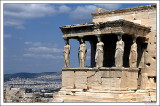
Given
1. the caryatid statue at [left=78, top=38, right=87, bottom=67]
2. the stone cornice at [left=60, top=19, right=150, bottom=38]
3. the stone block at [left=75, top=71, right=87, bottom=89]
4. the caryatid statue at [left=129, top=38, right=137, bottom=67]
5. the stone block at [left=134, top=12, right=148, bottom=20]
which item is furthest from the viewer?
the stone block at [left=134, top=12, right=148, bottom=20]

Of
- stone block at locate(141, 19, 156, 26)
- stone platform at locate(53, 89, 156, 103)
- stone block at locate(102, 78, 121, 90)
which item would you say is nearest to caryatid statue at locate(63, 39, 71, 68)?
stone platform at locate(53, 89, 156, 103)

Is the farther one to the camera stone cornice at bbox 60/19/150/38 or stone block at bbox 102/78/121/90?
stone cornice at bbox 60/19/150/38

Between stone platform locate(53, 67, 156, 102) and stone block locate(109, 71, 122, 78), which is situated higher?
stone block locate(109, 71, 122, 78)

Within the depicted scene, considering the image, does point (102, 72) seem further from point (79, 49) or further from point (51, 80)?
point (51, 80)

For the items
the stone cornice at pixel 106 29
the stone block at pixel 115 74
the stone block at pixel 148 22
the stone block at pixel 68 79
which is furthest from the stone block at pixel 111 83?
the stone block at pixel 148 22

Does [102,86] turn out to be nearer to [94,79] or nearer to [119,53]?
[94,79]

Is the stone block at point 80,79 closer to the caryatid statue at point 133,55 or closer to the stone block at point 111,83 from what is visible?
the stone block at point 111,83

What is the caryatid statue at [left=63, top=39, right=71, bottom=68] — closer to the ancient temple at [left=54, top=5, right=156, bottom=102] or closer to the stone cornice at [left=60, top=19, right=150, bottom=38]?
the ancient temple at [left=54, top=5, right=156, bottom=102]

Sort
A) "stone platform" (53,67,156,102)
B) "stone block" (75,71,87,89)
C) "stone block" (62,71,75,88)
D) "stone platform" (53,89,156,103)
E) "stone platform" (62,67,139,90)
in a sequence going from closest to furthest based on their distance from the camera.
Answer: "stone platform" (53,89,156,103) < "stone platform" (53,67,156,102) < "stone platform" (62,67,139,90) < "stone block" (75,71,87,89) < "stone block" (62,71,75,88)

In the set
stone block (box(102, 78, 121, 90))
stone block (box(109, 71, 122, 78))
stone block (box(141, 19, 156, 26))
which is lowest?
stone block (box(102, 78, 121, 90))
